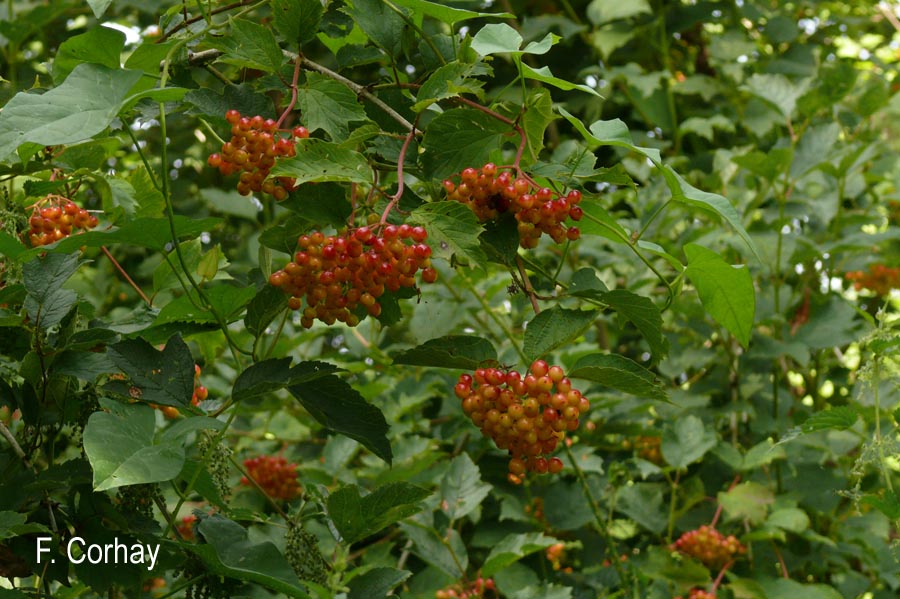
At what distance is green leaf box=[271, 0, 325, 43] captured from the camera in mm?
966

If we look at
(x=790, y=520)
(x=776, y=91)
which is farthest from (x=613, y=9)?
(x=790, y=520)

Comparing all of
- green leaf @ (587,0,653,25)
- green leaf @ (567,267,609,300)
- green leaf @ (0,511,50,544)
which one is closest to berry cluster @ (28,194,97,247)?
green leaf @ (0,511,50,544)

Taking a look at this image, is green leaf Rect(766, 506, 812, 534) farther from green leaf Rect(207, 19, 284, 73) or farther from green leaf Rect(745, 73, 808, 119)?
green leaf Rect(207, 19, 284, 73)

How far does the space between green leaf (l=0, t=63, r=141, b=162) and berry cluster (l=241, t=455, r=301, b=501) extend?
1.11 m

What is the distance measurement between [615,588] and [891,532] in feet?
2.51

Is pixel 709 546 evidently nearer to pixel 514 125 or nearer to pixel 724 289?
pixel 724 289

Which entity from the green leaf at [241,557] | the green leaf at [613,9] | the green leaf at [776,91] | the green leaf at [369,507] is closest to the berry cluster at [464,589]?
the green leaf at [369,507]

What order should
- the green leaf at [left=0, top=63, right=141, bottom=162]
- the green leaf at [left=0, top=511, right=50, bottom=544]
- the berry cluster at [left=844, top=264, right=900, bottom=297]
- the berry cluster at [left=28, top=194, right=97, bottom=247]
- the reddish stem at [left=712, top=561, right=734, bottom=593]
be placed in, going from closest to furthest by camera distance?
the green leaf at [left=0, top=63, right=141, bottom=162] < the green leaf at [left=0, top=511, right=50, bottom=544] < the berry cluster at [left=28, top=194, right=97, bottom=247] < the reddish stem at [left=712, top=561, right=734, bottom=593] < the berry cluster at [left=844, top=264, right=900, bottom=297]

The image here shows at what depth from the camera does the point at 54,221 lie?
3.66ft

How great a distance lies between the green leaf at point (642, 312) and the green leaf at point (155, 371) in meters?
0.41

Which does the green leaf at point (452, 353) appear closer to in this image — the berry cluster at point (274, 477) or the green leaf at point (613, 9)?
the berry cluster at point (274, 477)

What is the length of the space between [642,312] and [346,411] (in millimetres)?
301

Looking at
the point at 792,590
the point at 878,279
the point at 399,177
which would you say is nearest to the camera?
the point at 399,177

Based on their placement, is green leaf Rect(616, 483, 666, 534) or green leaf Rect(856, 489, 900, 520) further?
green leaf Rect(616, 483, 666, 534)
